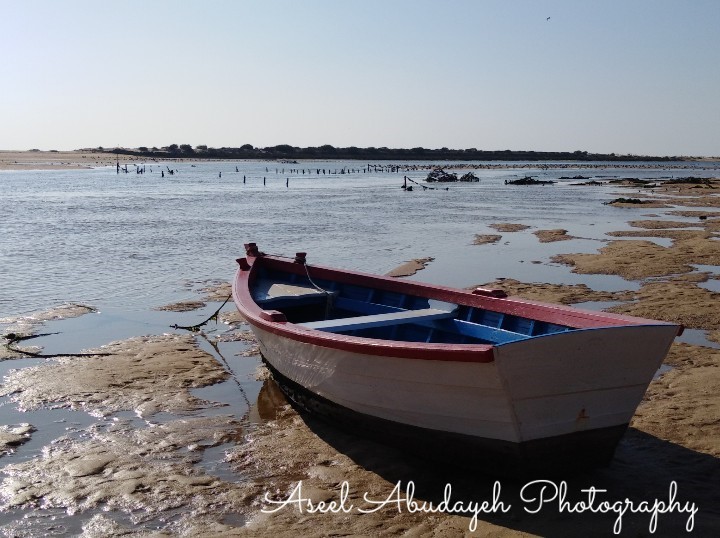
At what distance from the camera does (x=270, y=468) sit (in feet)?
22.3

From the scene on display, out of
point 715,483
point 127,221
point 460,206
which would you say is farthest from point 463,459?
point 460,206

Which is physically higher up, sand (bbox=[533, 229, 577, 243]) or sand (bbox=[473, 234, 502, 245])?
sand (bbox=[533, 229, 577, 243])

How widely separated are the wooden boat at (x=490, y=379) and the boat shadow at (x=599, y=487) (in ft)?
0.52

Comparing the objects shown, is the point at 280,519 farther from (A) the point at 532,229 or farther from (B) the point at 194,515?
(A) the point at 532,229

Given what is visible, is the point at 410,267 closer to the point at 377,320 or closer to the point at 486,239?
the point at 486,239

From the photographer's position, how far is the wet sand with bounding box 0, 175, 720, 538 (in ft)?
18.5

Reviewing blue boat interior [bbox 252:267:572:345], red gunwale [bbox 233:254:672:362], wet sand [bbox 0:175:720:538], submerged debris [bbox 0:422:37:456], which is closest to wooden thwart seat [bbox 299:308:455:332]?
blue boat interior [bbox 252:267:572:345]

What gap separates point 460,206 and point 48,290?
29.6m

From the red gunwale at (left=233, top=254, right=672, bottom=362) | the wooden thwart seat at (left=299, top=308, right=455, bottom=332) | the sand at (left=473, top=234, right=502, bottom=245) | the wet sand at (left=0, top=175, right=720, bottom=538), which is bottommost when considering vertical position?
the wet sand at (left=0, top=175, right=720, bottom=538)

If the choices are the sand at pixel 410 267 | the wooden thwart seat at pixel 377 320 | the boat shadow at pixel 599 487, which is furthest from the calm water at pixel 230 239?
the boat shadow at pixel 599 487

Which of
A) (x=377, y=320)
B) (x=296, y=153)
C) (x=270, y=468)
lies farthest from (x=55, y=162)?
(x=270, y=468)

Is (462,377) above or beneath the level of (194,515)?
above

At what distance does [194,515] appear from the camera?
582 cm

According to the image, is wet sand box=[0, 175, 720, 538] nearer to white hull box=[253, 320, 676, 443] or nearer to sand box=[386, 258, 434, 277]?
white hull box=[253, 320, 676, 443]
